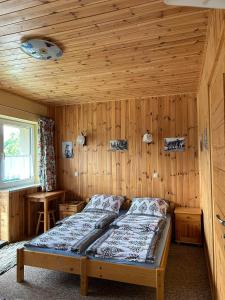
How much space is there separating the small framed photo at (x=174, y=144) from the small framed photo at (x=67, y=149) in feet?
6.25

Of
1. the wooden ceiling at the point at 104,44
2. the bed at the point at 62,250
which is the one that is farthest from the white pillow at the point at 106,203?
the wooden ceiling at the point at 104,44

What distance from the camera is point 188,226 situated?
3.54 m

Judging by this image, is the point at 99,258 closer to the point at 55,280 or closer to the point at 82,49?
the point at 55,280

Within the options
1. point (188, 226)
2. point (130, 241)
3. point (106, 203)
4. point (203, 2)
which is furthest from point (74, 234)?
point (203, 2)

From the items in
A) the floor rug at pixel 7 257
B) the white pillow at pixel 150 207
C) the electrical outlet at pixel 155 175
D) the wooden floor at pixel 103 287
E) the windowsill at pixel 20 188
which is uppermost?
the electrical outlet at pixel 155 175

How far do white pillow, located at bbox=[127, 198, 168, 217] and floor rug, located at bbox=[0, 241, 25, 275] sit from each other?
1.83 metres

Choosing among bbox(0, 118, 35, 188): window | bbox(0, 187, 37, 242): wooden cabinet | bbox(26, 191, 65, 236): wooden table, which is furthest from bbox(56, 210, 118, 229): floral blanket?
bbox(0, 118, 35, 188): window

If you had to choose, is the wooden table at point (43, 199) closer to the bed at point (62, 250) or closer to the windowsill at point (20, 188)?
the windowsill at point (20, 188)

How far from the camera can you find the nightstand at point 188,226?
3484 millimetres

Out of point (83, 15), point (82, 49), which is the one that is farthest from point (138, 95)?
point (83, 15)

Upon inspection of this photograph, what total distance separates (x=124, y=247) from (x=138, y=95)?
2.63 meters

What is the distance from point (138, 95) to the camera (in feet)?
13.3

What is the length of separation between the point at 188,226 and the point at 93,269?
Answer: 73.5 inches

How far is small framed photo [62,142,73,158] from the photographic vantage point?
15.3 ft
